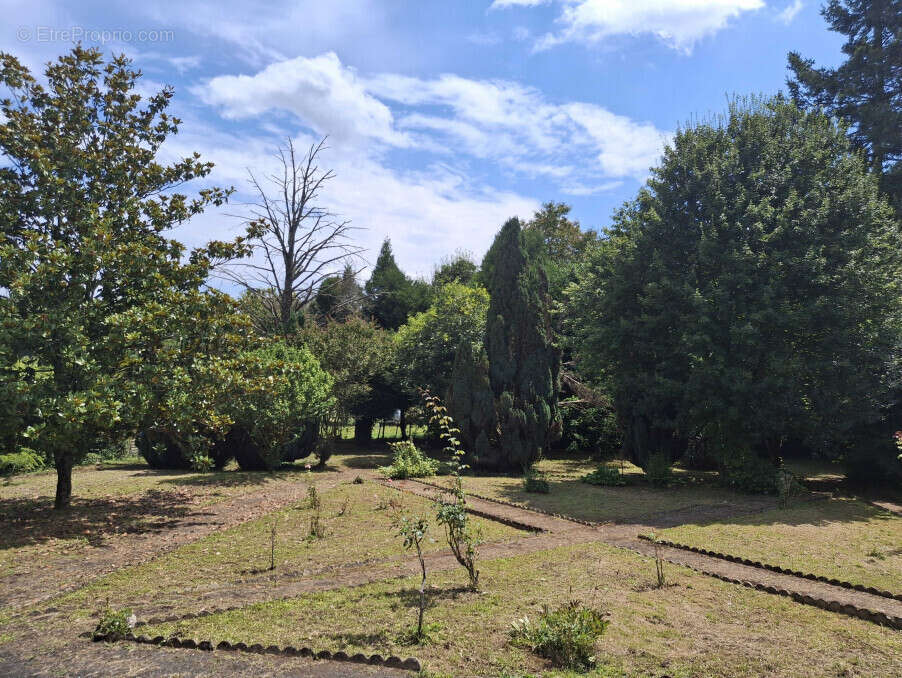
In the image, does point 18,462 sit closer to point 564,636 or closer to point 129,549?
point 129,549

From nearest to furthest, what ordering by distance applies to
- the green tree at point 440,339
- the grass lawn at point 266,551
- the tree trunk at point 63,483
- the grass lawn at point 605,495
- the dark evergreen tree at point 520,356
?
the grass lawn at point 266,551 < the tree trunk at point 63,483 < the grass lawn at point 605,495 < the dark evergreen tree at point 520,356 < the green tree at point 440,339

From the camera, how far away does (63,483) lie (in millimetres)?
10078

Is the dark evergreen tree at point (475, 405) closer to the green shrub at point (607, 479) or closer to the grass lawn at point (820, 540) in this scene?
the green shrub at point (607, 479)

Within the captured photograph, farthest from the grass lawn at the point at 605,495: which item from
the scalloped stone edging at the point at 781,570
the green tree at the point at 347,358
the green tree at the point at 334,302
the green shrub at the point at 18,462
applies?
the green tree at the point at 334,302

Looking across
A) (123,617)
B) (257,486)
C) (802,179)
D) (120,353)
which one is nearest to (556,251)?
(802,179)

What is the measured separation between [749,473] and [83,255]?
49.6ft

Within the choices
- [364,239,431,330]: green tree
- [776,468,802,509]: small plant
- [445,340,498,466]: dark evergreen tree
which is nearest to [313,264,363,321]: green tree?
[364,239,431,330]: green tree

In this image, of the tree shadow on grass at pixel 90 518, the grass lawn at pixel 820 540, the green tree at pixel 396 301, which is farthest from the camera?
the green tree at pixel 396 301

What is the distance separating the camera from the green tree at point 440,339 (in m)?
21.7

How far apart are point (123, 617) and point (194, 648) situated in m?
0.83

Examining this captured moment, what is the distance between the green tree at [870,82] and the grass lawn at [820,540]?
50.9ft

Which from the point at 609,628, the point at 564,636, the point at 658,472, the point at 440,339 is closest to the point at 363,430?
the point at 440,339

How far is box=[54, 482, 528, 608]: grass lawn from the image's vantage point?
20.0ft

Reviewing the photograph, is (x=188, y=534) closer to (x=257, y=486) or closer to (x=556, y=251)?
(x=257, y=486)
